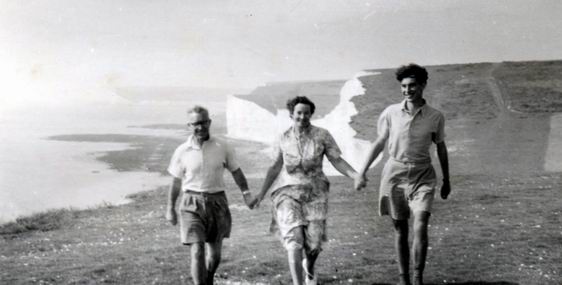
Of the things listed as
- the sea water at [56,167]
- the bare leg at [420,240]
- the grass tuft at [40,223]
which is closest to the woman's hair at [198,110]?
the bare leg at [420,240]

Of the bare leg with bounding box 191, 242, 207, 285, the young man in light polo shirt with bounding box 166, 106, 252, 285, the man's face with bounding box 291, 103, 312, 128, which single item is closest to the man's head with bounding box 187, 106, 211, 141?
the young man in light polo shirt with bounding box 166, 106, 252, 285

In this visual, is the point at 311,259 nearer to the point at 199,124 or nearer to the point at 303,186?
the point at 303,186

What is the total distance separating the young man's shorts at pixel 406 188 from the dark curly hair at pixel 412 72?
2.95 ft

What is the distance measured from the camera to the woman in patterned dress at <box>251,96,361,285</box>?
19.5 ft

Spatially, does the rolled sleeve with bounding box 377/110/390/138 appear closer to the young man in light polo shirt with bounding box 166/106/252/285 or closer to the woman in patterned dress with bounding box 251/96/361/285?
the woman in patterned dress with bounding box 251/96/361/285

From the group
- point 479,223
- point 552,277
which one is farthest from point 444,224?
point 552,277

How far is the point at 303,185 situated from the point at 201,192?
1.07 m

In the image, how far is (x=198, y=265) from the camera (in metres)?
5.86

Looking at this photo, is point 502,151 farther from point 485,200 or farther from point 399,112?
point 399,112

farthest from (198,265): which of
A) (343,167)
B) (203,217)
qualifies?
(343,167)

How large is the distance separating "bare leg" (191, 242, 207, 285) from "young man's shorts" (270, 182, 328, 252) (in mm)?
857

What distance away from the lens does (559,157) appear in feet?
66.2

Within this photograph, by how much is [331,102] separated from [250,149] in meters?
5.59

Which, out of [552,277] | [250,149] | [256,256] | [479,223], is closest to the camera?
[552,277]
